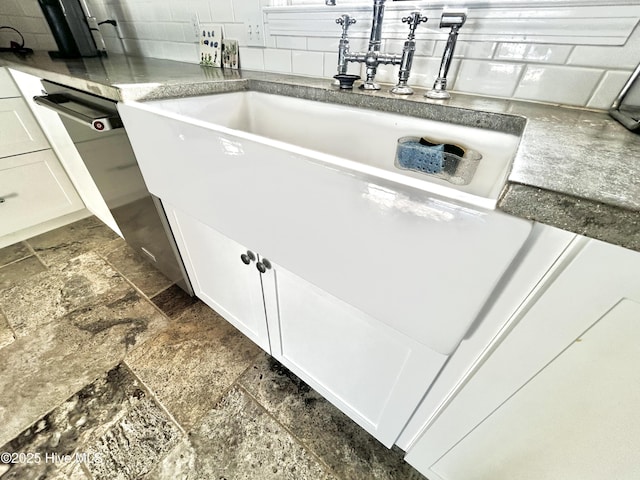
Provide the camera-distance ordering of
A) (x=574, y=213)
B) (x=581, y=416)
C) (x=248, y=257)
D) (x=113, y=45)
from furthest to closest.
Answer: (x=113, y=45)
(x=248, y=257)
(x=581, y=416)
(x=574, y=213)

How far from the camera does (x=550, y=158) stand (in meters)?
0.39

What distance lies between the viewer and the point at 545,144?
17.4 inches

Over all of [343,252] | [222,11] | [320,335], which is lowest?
[320,335]

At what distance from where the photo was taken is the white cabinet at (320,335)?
0.57 meters

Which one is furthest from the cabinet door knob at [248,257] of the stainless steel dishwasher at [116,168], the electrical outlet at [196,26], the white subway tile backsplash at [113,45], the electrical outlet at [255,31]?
the white subway tile backsplash at [113,45]

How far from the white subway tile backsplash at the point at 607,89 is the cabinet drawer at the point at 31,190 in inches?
92.1

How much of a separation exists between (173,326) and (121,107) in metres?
0.89

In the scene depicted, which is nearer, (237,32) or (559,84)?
(559,84)

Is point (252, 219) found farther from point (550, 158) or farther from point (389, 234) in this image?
point (550, 158)

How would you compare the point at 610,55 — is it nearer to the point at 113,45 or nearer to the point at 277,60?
the point at 277,60

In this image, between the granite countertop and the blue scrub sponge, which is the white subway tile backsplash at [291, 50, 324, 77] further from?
the blue scrub sponge

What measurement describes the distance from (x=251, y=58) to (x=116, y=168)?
73 cm

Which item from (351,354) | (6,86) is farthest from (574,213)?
(6,86)

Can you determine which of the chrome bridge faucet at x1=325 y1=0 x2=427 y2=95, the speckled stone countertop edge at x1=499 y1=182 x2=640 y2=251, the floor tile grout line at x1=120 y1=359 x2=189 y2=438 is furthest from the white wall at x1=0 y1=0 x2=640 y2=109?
the floor tile grout line at x1=120 y1=359 x2=189 y2=438
